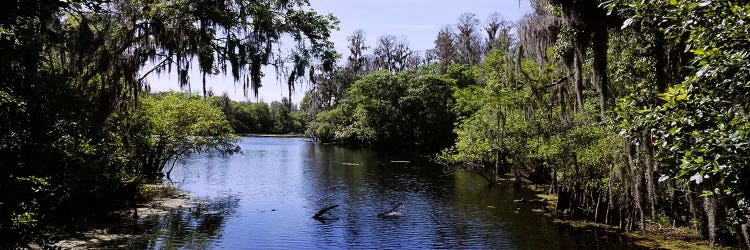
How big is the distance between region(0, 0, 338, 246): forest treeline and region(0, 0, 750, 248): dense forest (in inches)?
1.5

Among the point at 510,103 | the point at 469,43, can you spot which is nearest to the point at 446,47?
the point at 469,43

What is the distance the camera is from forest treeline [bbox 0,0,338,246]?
7.20m

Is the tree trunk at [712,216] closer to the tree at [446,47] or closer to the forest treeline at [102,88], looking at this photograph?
the forest treeline at [102,88]

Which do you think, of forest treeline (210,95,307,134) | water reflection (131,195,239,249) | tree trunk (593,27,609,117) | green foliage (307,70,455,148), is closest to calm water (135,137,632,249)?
water reflection (131,195,239,249)

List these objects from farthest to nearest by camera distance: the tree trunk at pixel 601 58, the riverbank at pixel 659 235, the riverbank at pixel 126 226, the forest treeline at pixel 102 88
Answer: the riverbank at pixel 659 235 < the riverbank at pixel 126 226 < the tree trunk at pixel 601 58 < the forest treeline at pixel 102 88

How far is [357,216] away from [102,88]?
32.7ft

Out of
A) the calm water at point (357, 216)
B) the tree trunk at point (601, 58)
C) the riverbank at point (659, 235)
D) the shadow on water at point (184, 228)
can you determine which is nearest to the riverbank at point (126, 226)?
the shadow on water at point (184, 228)

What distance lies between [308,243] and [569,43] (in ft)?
31.7

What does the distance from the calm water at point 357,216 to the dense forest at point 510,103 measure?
2.13m

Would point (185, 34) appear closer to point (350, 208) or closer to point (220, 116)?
point (350, 208)

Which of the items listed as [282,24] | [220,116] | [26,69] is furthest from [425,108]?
[26,69]

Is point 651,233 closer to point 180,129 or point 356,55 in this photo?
point 180,129

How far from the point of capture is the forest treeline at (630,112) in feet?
15.9

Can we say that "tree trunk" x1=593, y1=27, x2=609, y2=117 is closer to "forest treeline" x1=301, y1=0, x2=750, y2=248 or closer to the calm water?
"forest treeline" x1=301, y1=0, x2=750, y2=248
